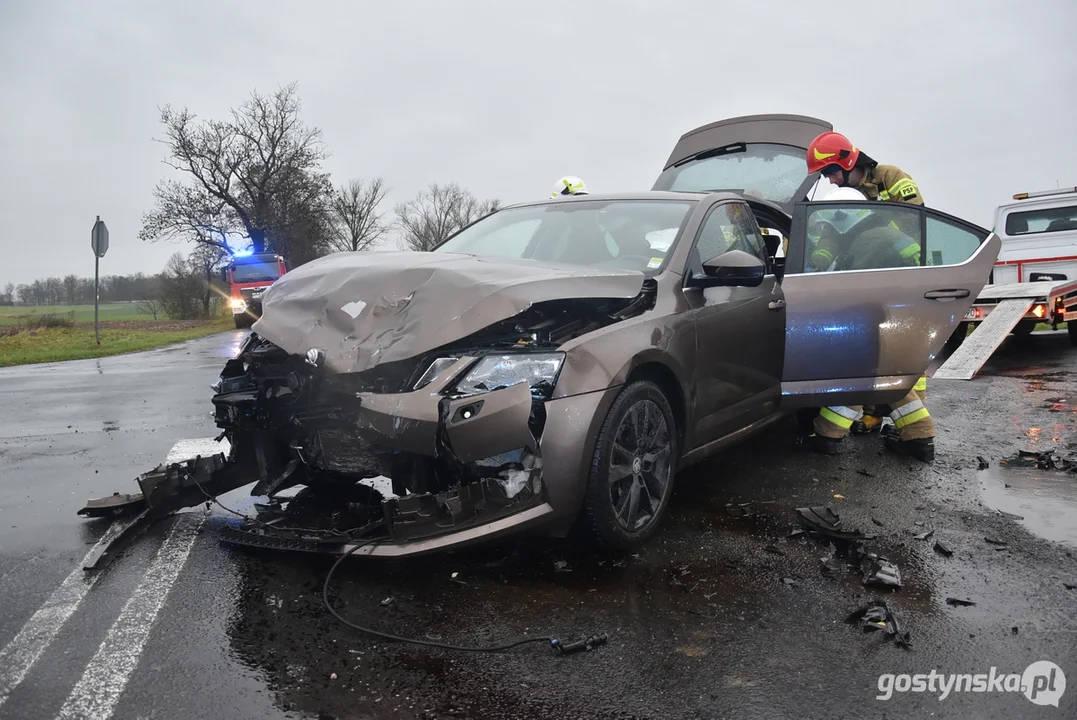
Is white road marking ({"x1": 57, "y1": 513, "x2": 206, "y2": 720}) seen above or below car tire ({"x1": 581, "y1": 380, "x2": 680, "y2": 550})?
below

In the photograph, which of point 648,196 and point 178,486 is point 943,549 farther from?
point 178,486

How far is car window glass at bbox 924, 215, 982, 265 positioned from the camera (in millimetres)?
5113

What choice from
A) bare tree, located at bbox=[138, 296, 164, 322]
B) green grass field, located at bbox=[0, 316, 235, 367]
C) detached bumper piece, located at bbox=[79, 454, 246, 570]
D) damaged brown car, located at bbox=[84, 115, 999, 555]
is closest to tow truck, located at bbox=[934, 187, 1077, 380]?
damaged brown car, located at bbox=[84, 115, 999, 555]

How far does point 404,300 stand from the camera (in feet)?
11.0

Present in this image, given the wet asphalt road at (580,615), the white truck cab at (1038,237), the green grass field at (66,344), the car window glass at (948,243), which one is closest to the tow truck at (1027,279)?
the white truck cab at (1038,237)

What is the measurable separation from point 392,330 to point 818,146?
4689mm

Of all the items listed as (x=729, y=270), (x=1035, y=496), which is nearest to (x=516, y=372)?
(x=729, y=270)

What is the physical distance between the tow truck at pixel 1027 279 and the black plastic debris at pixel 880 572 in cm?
606

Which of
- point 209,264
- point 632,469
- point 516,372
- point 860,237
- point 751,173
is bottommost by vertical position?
point 632,469

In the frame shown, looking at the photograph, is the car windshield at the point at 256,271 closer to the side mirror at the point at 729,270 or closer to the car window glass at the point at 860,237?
the car window glass at the point at 860,237

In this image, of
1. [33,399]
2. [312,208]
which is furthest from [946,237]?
[312,208]

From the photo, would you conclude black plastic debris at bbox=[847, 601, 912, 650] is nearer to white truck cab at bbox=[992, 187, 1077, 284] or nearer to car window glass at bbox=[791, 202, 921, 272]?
car window glass at bbox=[791, 202, 921, 272]

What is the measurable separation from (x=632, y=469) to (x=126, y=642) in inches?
83.4

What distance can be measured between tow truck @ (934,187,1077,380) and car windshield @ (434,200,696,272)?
227 inches
